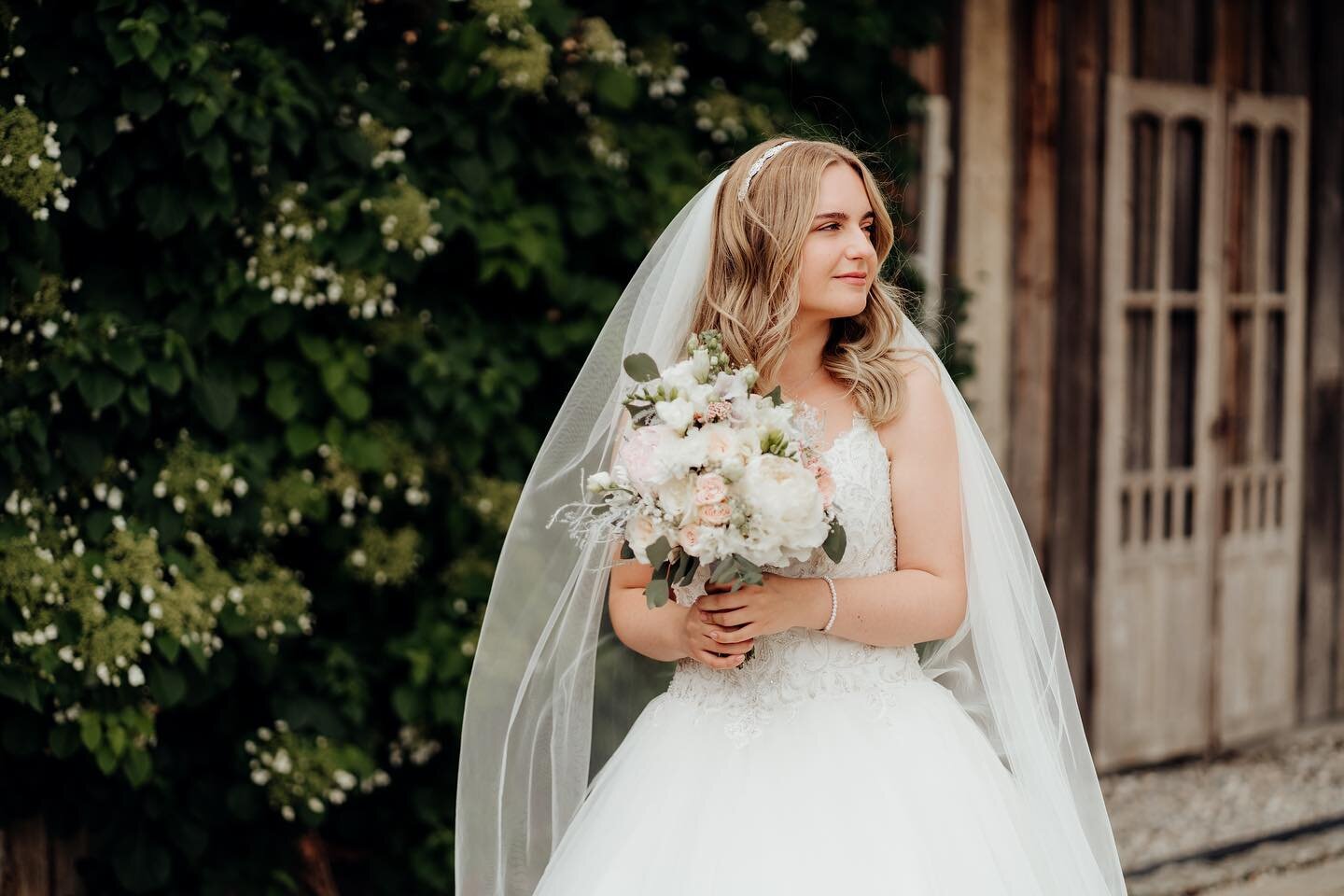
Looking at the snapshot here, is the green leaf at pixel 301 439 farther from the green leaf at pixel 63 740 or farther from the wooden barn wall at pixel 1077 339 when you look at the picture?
the wooden barn wall at pixel 1077 339

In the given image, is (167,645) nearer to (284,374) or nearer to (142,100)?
(284,374)

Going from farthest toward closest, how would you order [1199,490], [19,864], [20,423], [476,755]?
[1199,490], [19,864], [20,423], [476,755]

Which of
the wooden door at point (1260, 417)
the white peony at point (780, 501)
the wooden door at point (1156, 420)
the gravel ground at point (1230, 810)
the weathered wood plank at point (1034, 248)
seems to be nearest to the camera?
the white peony at point (780, 501)

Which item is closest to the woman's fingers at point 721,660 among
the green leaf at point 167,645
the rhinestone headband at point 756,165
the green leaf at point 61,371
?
the rhinestone headband at point 756,165

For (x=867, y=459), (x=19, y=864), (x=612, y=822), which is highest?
(x=867, y=459)

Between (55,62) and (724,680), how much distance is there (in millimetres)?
2031

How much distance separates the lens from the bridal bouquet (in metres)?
1.94

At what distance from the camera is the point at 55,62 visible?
307 centimetres

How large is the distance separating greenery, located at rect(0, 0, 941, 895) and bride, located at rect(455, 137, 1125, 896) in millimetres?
638

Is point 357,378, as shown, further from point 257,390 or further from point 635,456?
point 635,456

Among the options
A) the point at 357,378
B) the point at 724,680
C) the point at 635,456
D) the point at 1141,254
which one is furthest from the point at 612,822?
the point at 1141,254

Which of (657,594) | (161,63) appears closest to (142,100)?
(161,63)

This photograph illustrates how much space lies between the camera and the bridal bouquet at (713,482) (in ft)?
6.36

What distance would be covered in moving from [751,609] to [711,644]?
10cm
